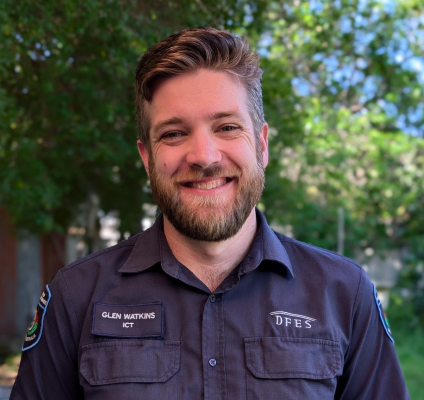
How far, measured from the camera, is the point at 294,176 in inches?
309

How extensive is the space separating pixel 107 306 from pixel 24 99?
2186 millimetres

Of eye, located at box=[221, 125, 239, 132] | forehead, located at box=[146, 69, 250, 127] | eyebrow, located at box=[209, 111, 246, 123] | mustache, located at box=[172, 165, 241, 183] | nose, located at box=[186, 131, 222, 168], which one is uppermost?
forehead, located at box=[146, 69, 250, 127]

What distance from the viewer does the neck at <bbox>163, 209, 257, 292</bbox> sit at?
75.1 inches

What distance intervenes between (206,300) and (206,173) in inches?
16.5

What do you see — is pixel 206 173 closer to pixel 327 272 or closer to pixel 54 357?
pixel 327 272

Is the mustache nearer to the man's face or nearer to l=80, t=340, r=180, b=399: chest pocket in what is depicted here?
the man's face

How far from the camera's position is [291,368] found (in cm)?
178

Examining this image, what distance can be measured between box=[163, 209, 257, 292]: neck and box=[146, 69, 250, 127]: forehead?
406 millimetres

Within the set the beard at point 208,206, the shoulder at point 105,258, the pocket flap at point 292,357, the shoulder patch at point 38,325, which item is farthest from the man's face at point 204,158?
the shoulder patch at point 38,325

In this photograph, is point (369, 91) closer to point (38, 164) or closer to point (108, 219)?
point (108, 219)

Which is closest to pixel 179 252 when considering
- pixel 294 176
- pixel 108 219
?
pixel 108 219

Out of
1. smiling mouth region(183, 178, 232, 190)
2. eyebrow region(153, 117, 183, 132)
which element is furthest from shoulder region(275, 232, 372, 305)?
eyebrow region(153, 117, 183, 132)

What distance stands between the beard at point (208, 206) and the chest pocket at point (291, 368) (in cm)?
37

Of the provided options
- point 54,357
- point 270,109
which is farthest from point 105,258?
point 270,109
